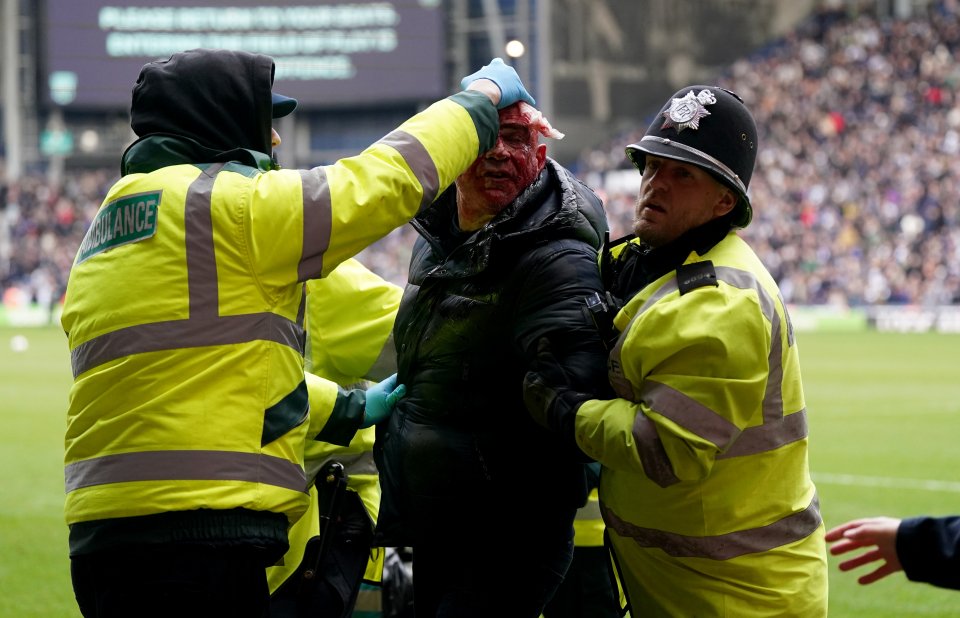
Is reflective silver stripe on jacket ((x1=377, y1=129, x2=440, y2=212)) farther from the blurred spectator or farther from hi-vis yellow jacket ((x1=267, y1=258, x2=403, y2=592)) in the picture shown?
the blurred spectator

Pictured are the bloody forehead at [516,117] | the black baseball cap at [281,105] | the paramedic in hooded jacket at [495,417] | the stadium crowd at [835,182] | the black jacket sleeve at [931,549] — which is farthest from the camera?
the stadium crowd at [835,182]

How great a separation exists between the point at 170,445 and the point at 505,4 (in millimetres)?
40608

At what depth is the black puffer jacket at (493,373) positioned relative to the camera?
11.2 feet

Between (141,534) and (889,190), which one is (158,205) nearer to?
(141,534)

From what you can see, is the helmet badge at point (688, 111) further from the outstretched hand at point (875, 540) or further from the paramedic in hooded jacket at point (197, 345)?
the outstretched hand at point (875, 540)

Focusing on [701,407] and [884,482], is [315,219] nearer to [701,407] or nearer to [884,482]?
[701,407]

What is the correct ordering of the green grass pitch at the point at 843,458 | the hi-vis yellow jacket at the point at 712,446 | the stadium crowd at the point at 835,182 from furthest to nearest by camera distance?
the stadium crowd at the point at 835,182 < the green grass pitch at the point at 843,458 < the hi-vis yellow jacket at the point at 712,446

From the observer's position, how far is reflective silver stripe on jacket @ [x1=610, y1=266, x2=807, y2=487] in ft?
9.46

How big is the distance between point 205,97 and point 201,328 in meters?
0.55

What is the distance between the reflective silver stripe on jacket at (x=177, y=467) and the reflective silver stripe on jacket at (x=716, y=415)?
89 cm

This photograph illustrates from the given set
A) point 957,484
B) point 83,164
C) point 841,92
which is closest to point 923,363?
Answer: point 957,484

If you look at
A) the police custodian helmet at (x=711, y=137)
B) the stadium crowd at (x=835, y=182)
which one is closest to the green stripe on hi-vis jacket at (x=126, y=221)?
the police custodian helmet at (x=711, y=137)

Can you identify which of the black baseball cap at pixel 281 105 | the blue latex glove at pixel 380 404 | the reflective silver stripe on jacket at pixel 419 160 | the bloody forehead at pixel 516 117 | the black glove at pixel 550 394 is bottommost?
the blue latex glove at pixel 380 404

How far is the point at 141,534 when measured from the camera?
2.78 metres
